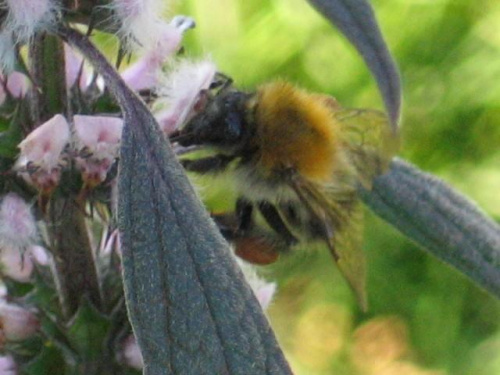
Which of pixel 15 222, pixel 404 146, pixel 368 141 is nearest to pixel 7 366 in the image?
pixel 15 222

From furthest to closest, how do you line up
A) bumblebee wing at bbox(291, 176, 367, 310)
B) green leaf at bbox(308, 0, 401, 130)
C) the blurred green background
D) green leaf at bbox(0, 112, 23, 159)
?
the blurred green background
bumblebee wing at bbox(291, 176, 367, 310)
green leaf at bbox(0, 112, 23, 159)
green leaf at bbox(308, 0, 401, 130)

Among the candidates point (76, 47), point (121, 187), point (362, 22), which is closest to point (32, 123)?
point (76, 47)

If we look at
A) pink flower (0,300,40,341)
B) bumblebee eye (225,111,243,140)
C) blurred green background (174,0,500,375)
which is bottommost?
blurred green background (174,0,500,375)

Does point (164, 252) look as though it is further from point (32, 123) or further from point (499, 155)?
point (499, 155)

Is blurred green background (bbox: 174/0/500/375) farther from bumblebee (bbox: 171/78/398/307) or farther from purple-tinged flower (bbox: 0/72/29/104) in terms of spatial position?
purple-tinged flower (bbox: 0/72/29/104)

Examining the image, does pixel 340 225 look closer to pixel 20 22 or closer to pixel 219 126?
pixel 219 126

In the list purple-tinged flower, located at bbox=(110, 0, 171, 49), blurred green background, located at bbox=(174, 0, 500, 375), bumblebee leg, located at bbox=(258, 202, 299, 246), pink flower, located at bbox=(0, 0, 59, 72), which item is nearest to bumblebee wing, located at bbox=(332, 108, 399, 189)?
bumblebee leg, located at bbox=(258, 202, 299, 246)

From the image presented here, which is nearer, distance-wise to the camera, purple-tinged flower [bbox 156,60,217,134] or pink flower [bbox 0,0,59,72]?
pink flower [bbox 0,0,59,72]

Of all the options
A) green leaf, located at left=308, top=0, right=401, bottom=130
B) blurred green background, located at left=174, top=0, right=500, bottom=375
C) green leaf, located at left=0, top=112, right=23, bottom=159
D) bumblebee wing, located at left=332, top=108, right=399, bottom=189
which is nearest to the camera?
green leaf, located at left=308, top=0, right=401, bottom=130

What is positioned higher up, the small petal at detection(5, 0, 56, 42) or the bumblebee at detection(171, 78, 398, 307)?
the small petal at detection(5, 0, 56, 42)
